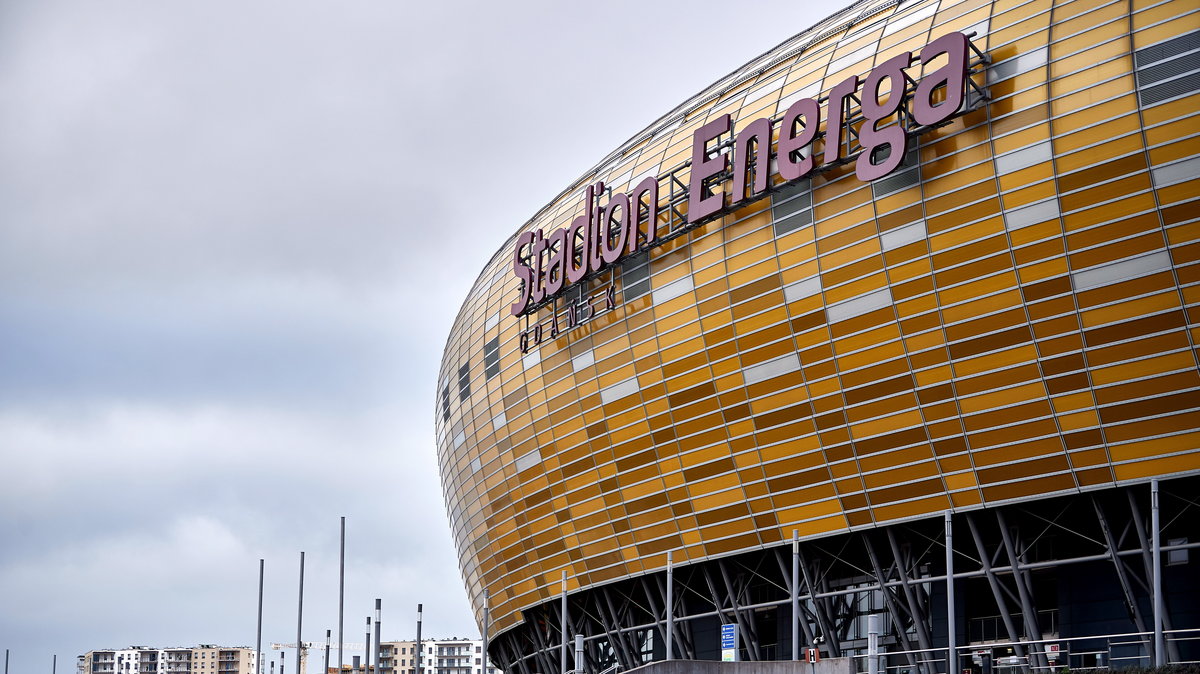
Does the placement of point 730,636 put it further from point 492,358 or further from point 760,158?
point 492,358

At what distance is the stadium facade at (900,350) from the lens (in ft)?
160

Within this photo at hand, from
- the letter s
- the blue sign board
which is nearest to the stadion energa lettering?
the letter s

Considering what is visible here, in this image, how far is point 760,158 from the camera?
194 feet

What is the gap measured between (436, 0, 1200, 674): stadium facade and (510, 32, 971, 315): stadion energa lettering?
0.15 m

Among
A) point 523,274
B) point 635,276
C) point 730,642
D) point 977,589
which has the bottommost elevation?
point 730,642

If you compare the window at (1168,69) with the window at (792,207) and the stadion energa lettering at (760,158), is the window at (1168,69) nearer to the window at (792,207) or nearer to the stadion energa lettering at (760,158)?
the stadion energa lettering at (760,158)

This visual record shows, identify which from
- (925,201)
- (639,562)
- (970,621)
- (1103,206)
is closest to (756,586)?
(639,562)

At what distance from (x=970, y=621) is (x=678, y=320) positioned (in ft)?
60.6

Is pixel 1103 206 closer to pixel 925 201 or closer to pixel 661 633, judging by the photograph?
pixel 925 201

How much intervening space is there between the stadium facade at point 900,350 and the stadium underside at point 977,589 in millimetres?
161

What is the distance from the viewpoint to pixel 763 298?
5909 cm

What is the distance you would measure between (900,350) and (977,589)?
1163 cm

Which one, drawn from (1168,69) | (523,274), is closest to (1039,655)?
(1168,69)

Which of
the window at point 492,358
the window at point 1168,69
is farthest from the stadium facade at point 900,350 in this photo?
the window at point 492,358
